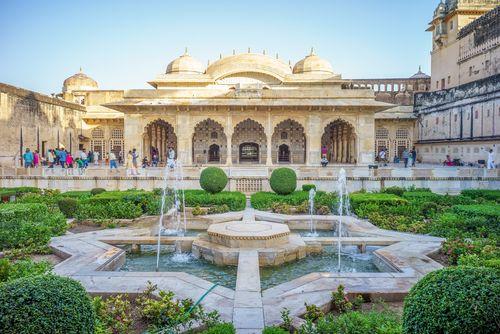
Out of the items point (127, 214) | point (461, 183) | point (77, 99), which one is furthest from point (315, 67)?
point (127, 214)

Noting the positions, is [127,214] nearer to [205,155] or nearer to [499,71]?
[205,155]

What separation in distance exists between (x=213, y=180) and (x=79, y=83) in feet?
83.9

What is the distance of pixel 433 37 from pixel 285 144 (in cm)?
1659

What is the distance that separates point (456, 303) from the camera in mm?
2627

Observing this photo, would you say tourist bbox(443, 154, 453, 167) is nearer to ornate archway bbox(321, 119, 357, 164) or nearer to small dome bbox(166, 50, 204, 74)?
ornate archway bbox(321, 119, 357, 164)

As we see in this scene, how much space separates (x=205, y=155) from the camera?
24297 mm

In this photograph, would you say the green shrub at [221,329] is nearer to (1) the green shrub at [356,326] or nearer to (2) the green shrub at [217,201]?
(1) the green shrub at [356,326]

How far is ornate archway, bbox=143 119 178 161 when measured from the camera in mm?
23661

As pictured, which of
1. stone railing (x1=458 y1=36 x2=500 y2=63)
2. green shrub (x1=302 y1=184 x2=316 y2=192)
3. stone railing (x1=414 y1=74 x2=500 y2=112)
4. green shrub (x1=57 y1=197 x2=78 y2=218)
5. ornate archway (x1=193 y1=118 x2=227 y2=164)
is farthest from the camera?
stone railing (x1=458 y1=36 x2=500 y2=63)

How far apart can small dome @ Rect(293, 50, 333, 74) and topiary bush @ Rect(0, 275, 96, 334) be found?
25.5 meters

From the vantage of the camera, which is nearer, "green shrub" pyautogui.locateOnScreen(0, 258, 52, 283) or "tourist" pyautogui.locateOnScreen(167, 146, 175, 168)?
"green shrub" pyautogui.locateOnScreen(0, 258, 52, 283)

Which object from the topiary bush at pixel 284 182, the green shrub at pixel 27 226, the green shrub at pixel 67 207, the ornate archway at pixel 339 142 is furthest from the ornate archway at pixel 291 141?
the green shrub at pixel 27 226

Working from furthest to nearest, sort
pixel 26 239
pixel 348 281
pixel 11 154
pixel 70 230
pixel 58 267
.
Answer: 1. pixel 11 154
2. pixel 70 230
3. pixel 26 239
4. pixel 58 267
5. pixel 348 281

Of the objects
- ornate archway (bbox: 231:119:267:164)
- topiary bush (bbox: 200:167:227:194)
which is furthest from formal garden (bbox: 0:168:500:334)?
ornate archway (bbox: 231:119:267:164)
